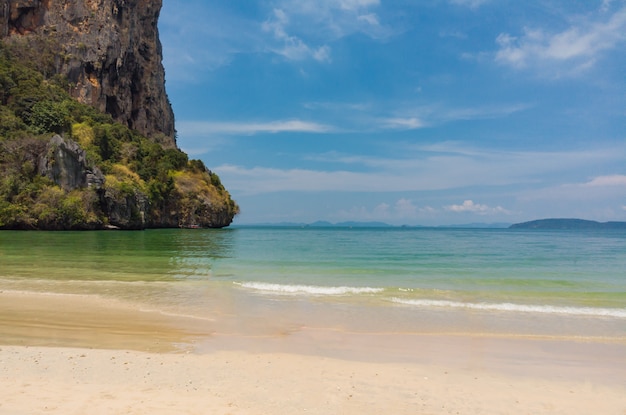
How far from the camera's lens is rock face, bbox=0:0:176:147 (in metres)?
81.3

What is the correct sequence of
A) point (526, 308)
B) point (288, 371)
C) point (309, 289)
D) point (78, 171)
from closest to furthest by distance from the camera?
point (288, 371), point (526, 308), point (309, 289), point (78, 171)

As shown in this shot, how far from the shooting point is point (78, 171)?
53344 mm

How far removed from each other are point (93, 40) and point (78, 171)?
45937 mm

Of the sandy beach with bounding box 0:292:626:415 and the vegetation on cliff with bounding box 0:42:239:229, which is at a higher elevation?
the vegetation on cliff with bounding box 0:42:239:229

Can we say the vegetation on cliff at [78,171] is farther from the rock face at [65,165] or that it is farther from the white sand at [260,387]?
the white sand at [260,387]

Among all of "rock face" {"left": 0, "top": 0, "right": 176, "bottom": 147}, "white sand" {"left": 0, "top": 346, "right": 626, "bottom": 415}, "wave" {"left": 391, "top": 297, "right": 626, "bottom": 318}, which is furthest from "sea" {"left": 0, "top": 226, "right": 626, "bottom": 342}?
"rock face" {"left": 0, "top": 0, "right": 176, "bottom": 147}

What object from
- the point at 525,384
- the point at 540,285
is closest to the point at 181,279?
the point at 525,384

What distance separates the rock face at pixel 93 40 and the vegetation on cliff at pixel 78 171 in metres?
4.85

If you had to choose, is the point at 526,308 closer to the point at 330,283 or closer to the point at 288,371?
the point at 330,283

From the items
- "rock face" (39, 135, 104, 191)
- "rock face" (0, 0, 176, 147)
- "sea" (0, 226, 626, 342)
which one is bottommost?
"sea" (0, 226, 626, 342)

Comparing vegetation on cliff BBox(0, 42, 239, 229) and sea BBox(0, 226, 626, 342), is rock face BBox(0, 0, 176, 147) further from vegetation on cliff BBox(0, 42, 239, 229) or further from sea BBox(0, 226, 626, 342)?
sea BBox(0, 226, 626, 342)

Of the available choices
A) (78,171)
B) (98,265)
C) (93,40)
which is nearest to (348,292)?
(98,265)

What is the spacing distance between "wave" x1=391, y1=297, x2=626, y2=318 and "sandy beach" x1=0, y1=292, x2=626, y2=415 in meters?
3.07

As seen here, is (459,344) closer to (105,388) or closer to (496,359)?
(496,359)
